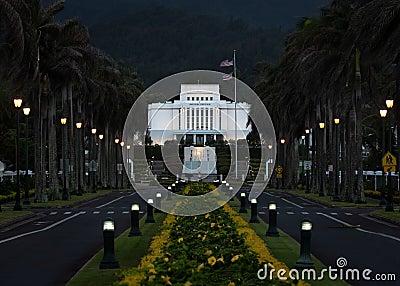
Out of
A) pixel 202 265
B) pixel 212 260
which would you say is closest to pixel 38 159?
pixel 212 260

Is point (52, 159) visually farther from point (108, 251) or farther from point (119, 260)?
point (108, 251)

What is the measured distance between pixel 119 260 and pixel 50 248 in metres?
4.21

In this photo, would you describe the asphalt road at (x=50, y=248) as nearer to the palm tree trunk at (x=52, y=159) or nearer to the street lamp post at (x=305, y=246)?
the street lamp post at (x=305, y=246)

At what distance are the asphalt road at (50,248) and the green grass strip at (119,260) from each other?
1.05 feet

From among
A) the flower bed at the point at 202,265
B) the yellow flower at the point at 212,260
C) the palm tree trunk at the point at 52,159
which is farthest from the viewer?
the palm tree trunk at the point at 52,159

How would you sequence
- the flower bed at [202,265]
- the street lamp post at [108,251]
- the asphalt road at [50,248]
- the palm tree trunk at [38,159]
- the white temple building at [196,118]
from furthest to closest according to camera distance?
the white temple building at [196,118] < the palm tree trunk at [38,159] < the street lamp post at [108,251] < the asphalt road at [50,248] < the flower bed at [202,265]

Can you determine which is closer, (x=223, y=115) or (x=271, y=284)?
(x=271, y=284)

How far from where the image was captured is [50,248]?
70.8 ft

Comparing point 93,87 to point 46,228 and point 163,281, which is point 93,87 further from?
point 163,281

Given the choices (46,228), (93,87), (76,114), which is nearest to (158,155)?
(76,114)

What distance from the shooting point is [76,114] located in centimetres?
6956

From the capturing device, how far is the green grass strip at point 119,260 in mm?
14758

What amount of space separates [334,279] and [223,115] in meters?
157

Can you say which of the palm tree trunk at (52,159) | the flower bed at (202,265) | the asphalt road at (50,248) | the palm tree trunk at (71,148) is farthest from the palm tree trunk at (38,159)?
the flower bed at (202,265)
